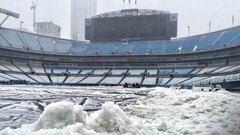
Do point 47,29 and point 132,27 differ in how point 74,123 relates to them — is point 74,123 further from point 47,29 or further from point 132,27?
point 47,29

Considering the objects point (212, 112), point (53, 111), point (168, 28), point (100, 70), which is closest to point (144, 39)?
point (168, 28)

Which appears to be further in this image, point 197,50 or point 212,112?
point 197,50

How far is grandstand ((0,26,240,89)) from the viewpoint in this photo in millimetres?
56791

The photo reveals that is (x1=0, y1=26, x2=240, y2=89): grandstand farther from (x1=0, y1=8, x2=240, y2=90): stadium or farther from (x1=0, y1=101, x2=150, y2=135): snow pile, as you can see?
(x1=0, y1=101, x2=150, y2=135): snow pile

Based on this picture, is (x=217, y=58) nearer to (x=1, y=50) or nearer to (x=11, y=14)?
(x=1, y=50)

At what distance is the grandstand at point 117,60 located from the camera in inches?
2236

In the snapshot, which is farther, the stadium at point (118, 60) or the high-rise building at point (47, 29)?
the high-rise building at point (47, 29)

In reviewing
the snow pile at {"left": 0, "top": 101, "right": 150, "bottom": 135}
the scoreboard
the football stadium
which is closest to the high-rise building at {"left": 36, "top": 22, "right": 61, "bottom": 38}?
the football stadium

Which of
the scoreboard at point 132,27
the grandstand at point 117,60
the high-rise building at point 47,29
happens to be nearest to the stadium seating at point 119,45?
the grandstand at point 117,60

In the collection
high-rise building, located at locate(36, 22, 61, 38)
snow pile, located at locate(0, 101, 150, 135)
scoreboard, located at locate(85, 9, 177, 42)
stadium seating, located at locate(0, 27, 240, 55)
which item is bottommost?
snow pile, located at locate(0, 101, 150, 135)

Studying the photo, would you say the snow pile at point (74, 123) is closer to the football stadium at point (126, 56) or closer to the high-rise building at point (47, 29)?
the football stadium at point (126, 56)

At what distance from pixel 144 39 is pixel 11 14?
31.9 metres

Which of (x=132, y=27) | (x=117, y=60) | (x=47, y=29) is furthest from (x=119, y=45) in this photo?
(x=47, y=29)

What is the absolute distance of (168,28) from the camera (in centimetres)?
6750
